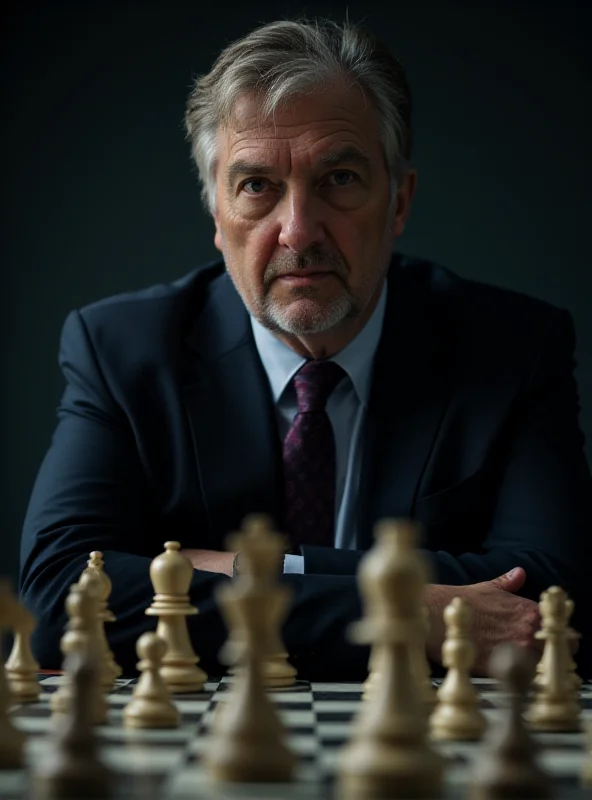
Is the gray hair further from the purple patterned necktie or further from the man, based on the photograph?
the purple patterned necktie

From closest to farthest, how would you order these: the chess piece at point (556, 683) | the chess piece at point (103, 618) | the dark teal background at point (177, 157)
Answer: the chess piece at point (556, 683), the chess piece at point (103, 618), the dark teal background at point (177, 157)

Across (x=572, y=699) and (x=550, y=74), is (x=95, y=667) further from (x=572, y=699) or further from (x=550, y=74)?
(x=550, y=74)

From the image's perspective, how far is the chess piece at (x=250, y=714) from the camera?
1098 millimetres

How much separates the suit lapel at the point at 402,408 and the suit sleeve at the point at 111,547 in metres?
0.46

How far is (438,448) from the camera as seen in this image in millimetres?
2775

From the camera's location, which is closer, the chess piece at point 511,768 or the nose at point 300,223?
the chess piece at point 511,768

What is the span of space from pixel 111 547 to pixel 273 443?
0.45 metres

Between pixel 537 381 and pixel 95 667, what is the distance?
1.92 meters

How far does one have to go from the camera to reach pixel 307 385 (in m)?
2.83

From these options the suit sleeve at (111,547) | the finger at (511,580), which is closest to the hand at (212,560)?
the suit sleeve at (111,547)

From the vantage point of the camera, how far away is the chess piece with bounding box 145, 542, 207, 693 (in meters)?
1.83

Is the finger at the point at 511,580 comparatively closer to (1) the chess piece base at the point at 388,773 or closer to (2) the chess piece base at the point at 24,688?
(2) the chess piece base at the point at 24,688

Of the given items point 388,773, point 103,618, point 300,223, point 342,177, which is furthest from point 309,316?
point 388,773

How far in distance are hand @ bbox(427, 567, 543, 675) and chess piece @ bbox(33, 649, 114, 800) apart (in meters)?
1.16
